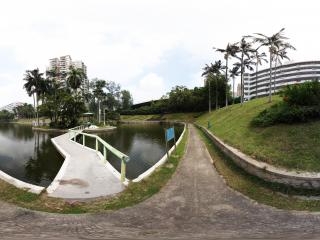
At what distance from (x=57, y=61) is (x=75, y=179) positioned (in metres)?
141

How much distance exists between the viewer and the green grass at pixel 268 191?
9.16 meters

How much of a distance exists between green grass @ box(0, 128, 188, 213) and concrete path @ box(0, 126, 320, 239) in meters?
0.45

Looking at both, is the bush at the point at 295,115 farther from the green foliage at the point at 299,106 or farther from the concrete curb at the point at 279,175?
the concrete curb at the point at 279,175

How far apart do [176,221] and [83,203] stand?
320 cm

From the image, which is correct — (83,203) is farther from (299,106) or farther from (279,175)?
(299,106)

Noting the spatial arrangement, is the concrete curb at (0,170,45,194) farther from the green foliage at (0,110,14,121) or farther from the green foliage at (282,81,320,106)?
the green foliage at (0,110,14,121)

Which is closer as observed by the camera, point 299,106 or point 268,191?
point 268,191

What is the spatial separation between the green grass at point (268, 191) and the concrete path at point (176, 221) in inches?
19.0

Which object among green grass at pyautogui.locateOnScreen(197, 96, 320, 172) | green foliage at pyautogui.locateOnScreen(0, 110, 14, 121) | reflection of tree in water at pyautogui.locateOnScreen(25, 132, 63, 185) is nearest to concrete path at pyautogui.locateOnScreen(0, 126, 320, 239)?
green grass at pyautogui.locateOnScreen(197, 96, 320, 172)

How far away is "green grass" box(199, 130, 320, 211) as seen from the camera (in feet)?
30.1

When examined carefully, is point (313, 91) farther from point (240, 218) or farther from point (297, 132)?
point (240, 218)

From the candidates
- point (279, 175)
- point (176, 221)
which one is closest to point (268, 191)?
point (279, 175)

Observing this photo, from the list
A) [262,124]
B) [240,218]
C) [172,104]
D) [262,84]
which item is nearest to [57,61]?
[172,104]

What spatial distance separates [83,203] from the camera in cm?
958
